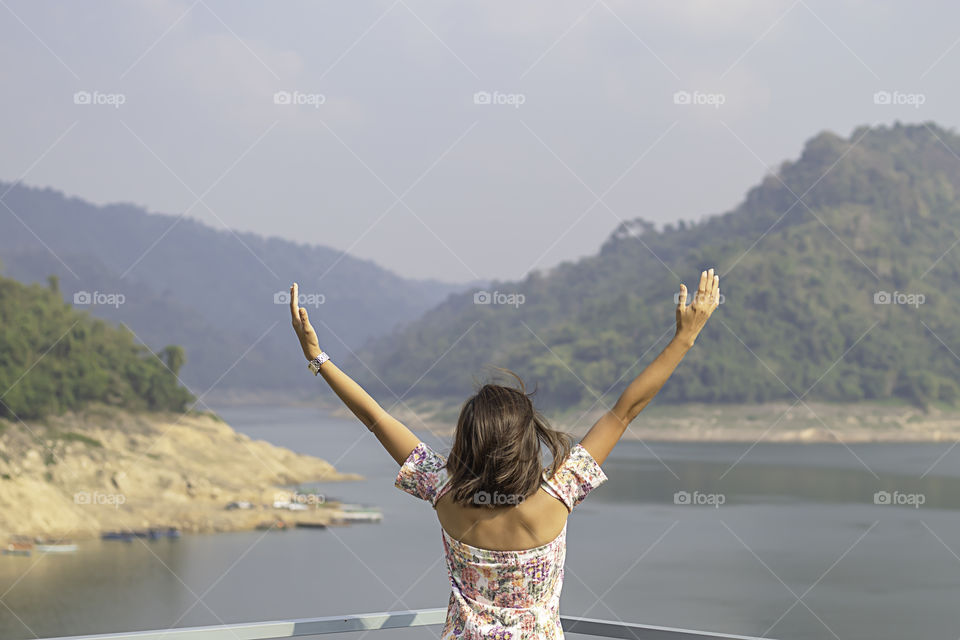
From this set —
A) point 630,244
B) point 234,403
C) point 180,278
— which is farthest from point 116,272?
point 630,244

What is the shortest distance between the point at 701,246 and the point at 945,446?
20622 millimetres

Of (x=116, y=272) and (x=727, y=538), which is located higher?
(x=116, y=272)

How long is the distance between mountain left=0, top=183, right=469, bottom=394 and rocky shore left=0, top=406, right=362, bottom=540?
1425 centimetres

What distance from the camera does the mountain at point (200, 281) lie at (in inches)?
2274

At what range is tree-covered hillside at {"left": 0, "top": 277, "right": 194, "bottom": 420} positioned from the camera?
3503 centimetres

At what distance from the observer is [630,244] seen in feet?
222

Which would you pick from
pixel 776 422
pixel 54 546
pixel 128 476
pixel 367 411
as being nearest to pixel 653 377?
pixel 367 411

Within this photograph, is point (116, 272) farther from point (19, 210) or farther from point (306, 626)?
point (306, 626)

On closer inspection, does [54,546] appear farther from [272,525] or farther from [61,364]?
[272,525]

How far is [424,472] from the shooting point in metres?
1.35

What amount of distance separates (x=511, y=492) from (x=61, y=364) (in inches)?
1502

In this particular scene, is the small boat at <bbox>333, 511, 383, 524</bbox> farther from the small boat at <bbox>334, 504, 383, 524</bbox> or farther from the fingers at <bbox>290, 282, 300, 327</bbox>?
the fingers at <bbox>290, 282, 300, 327</bbox>

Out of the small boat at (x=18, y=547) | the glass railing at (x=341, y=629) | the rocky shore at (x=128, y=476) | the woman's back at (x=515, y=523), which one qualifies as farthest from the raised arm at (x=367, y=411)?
the small boat at (x=18, y=547)

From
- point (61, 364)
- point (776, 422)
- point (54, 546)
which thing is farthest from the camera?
point (776, 422)
